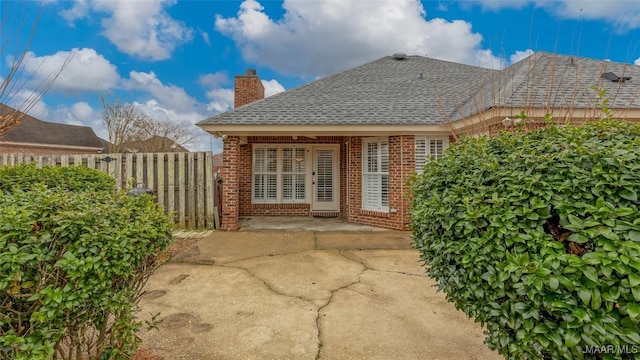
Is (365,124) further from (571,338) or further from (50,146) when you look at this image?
(50,146)

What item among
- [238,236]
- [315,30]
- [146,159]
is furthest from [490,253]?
[315,30]

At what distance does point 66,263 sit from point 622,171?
9.18 feet

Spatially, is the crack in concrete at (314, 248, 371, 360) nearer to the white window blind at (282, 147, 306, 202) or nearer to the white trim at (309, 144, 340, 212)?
the white trim at (309, 144, 340, 212)

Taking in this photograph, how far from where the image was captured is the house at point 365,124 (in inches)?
271

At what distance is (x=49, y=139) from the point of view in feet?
68.9

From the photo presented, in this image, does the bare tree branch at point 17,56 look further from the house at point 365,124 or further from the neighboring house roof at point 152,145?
the neighboring house roof at point 152,145

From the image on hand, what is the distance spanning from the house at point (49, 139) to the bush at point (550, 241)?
2416 cm

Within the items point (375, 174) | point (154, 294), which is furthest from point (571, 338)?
point (375, 174)

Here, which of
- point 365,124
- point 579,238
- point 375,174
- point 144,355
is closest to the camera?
point 579,238

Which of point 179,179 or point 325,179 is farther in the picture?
point 325,179

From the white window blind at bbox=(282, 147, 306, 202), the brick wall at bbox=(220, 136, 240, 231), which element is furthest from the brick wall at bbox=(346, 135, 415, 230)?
the brick wall at bbox=(220, 136, 240, 231)

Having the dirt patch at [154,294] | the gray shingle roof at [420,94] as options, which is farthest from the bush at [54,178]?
the gray shingle roof at [420,94]

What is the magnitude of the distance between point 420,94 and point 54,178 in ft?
30.1

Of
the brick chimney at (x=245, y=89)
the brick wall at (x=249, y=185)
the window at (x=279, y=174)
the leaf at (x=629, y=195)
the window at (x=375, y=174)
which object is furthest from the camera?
the brick chimney at (x=245, y=89)
